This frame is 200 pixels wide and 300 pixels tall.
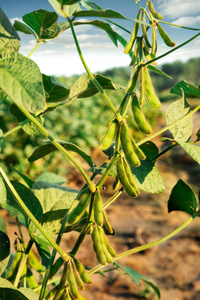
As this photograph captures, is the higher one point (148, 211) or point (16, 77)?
point (16, 77)

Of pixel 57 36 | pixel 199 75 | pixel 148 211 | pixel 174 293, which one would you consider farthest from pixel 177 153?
pixel 199 75

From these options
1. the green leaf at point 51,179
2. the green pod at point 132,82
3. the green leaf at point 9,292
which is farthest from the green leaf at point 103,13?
the green leaf at point 51,179

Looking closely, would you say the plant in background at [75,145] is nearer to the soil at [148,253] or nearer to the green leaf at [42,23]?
the green leaf at [42,23]

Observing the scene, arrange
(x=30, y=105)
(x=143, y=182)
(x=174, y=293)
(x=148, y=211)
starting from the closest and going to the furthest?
(x=30, y=105) → (x=143, y=182) → (x=174, y=293) → (x=148, y=211)

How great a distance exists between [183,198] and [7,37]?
567mm

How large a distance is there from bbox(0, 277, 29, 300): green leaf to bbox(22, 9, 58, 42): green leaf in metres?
0.51

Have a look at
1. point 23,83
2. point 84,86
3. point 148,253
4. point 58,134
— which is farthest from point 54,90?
point 58,134

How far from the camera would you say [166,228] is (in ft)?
11.7

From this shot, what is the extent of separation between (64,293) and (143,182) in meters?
0.24

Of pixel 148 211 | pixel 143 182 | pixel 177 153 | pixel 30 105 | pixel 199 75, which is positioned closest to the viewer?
pixel 30 105

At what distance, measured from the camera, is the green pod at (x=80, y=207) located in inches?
22.2

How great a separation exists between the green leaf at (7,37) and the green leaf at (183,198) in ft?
1.67

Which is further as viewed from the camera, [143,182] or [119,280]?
[119,280]

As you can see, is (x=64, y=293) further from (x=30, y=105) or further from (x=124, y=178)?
(x=30, y=105)
